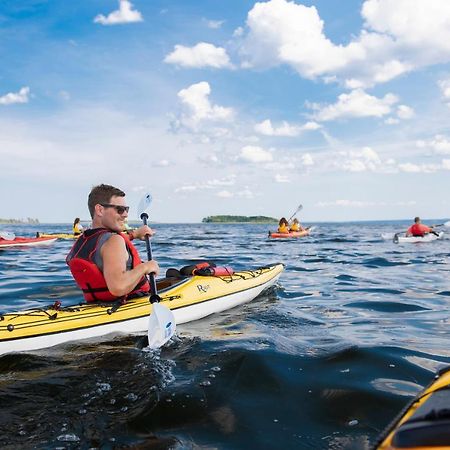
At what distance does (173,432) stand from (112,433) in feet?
1.30

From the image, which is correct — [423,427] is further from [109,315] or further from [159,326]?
[109,315]

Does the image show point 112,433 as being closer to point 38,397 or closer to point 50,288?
point 38,397

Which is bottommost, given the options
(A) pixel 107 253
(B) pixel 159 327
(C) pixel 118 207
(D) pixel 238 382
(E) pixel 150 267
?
(D) pixel 238 382

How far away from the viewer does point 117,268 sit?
4594 mm

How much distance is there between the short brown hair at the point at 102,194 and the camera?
4.83 meters

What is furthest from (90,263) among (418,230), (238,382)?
(418,230)

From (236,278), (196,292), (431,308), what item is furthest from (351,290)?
(196,292)

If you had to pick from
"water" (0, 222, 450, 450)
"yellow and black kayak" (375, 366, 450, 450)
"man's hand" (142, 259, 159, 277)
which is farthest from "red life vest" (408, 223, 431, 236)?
"yellow and black kayak" (375, 366, 450, 450)

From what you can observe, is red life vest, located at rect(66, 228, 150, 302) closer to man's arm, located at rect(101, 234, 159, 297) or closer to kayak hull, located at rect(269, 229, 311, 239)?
man's arm, located at rect(101, 234, 159, 297)

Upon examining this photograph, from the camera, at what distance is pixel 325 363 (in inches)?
171

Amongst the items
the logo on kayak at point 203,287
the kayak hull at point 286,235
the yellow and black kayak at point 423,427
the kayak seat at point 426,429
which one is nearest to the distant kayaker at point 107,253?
the logo on kayak at point 203,287

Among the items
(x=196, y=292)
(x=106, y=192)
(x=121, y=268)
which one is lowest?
(x=196, y=292)

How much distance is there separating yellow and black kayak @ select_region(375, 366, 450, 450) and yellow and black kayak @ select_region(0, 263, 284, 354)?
348cm

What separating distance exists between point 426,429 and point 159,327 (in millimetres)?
3274
